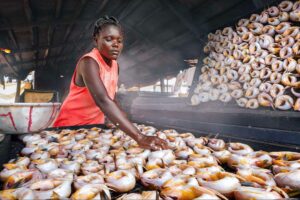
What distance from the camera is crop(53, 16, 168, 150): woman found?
1.85 m

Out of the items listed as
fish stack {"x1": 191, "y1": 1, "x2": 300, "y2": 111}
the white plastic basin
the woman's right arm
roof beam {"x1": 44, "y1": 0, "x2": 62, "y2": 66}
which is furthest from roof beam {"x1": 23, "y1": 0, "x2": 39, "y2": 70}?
fish stack {"x1": 191, "y1": 1, "x2": 300, "y2": 111}

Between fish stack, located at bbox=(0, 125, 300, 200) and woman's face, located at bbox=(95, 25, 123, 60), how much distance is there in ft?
3.71

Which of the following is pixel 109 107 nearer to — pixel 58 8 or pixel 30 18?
pixel 58 8

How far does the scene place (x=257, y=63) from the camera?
121 inches

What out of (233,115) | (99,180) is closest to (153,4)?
(233,115)

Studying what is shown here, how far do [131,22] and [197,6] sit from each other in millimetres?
2184

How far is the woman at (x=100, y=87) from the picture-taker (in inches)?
72.7

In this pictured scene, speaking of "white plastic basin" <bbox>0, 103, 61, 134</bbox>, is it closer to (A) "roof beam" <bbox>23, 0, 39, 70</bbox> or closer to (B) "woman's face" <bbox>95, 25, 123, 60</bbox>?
(B) "woman's face" <bbox>95, 25, 123, 60</bbox>

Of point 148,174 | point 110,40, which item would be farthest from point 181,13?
point 148,174

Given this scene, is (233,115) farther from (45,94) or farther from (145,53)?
(45,94)

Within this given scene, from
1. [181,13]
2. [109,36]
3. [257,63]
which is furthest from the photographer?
[181,13]

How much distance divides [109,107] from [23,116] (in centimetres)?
69

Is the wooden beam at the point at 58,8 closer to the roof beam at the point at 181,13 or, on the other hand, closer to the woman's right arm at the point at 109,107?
the roof beam at the point at 181,13

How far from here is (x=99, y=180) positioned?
113 centimetres
